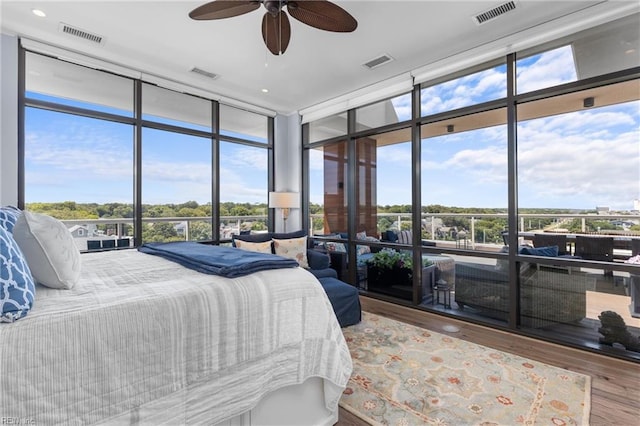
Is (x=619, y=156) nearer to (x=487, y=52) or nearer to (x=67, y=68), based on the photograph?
(x=487, y=52)

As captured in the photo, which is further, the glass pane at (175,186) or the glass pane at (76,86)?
the glass pane at (175,186)

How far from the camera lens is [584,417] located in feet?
5.48

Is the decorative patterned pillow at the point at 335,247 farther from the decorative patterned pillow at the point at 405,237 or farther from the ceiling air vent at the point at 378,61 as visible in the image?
the ceiling air vent at the point at 378,61

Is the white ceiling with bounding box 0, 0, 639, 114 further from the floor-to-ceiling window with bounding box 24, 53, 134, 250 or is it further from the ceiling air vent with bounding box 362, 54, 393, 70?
the floor-to-ceiling window with bounding box 24, 53, 134, 250

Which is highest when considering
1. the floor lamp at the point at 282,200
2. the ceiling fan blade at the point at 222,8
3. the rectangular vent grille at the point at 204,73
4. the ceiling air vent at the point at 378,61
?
the rectangular vent grille at the point at 204,73

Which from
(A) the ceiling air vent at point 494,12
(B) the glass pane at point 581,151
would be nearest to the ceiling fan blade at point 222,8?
(A) the ceiling air vent at point 494,12

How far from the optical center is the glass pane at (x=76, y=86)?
302 centimetres

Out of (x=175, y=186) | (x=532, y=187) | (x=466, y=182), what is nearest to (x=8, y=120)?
(x=175, y=186)

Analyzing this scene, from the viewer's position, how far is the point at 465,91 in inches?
129

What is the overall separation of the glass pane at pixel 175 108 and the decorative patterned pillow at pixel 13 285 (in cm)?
314

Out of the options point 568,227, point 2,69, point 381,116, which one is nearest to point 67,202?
point 2,69

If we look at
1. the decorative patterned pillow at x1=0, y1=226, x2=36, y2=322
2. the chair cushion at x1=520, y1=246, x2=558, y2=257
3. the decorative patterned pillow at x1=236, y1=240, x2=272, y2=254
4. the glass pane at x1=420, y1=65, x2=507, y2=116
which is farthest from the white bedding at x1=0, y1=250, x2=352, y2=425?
the glass pane at x1=420, y1=65, x2=507, y2=116

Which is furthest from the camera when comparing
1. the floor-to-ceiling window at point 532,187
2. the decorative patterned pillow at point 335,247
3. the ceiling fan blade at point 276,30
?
the decorative patterned pillow at point 335,247

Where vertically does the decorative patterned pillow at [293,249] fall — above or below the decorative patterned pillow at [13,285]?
below
